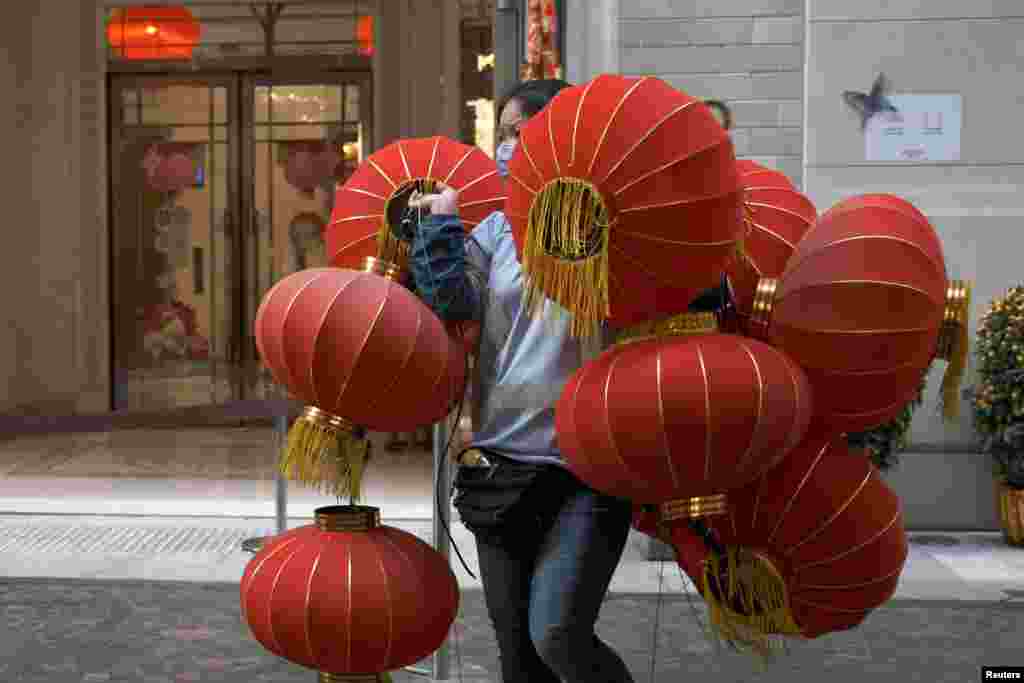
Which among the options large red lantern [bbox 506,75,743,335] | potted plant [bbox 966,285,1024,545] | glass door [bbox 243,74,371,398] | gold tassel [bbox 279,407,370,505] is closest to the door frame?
glass door [bbox 243,74,371,398]

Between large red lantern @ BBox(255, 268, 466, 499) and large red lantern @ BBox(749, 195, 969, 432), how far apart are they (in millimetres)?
701

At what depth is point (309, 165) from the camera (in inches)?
499

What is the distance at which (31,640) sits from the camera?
536cm

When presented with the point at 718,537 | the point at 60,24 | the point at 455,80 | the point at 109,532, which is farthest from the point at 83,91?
the point at 718,537

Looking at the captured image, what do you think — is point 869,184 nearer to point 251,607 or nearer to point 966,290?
point 966,290

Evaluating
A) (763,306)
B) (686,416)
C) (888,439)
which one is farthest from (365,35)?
(686,416)

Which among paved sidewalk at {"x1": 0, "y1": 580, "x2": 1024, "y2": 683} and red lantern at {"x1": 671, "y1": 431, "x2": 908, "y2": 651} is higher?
red lantern at {"x1": 671, "y1": 431, "x2": 908, "y2": 651}

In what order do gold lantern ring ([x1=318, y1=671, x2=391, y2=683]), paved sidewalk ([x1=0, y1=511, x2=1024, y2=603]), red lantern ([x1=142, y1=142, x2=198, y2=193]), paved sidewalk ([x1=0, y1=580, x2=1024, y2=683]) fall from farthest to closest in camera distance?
1. red lantern ([x1=142, y1=142, x2=198, y2=193])
2. paved sidewalk ([x1=0, y1=511, x2=1024, y2=603])
3. paved sidewalk ([x1=0, y1=580, x2=1024, y2=683])
4. gold lantern ring ([x1=318, y1=671, x2=391, y2=683])

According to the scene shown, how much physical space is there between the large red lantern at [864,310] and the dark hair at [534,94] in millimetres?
677

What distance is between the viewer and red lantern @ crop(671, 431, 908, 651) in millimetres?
3027

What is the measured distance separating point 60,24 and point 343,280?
10238 mm

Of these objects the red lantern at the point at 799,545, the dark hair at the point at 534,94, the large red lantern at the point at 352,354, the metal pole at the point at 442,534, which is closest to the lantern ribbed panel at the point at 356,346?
the large red lantern at the point at 352,354

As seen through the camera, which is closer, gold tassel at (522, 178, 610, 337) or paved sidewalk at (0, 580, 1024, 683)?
gold tassel at (522, 178, 610, 337)

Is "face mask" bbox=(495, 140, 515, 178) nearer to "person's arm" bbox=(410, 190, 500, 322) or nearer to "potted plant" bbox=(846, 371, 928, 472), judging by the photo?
"person's arm" bbox=(410, 190, 500, 322)
